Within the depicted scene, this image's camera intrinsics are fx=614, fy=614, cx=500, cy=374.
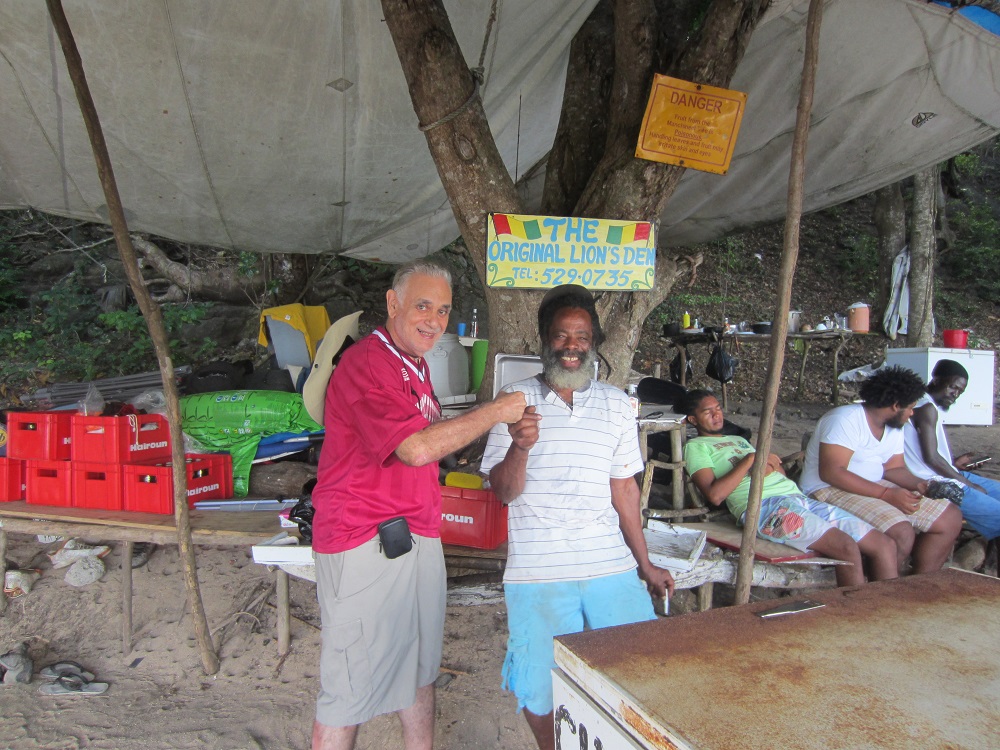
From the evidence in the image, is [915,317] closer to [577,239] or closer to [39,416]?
[577,239]

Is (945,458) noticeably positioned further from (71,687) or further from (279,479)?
(71,687)

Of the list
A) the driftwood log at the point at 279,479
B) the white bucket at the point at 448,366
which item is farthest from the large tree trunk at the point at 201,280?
the driftwood log at the point at 279,479

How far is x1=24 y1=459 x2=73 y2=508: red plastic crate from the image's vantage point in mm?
3922

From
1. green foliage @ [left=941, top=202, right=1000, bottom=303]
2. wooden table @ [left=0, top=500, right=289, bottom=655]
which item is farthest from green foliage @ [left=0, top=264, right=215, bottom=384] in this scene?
green foliage @ [left=941, top=202, right=1000, bottom=303]

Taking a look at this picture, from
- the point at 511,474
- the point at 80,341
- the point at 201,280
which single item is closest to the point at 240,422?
the point at 511,474

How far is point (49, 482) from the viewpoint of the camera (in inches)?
156

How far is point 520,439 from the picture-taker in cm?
206

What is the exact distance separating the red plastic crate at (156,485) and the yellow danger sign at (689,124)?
3.34 metres

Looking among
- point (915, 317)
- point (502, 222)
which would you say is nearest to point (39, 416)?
point (502, 222)

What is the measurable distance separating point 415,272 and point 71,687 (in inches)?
134

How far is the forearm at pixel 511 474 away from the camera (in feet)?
7.05

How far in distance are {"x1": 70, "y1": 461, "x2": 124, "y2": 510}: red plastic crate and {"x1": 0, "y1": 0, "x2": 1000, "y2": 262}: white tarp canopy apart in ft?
6.85

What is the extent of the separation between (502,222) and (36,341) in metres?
9.10

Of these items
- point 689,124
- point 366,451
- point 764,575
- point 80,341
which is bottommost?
point 764,575
